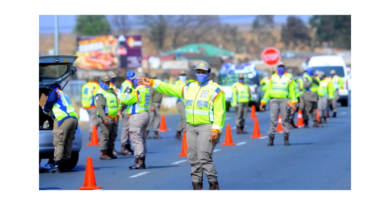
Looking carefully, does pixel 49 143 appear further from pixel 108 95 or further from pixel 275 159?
pixel 275 159

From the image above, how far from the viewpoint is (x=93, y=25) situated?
305 ft

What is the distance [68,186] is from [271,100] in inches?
291

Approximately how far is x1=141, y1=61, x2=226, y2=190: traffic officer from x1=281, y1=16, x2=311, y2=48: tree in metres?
95.1

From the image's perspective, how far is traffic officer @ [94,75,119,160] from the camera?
16766mm

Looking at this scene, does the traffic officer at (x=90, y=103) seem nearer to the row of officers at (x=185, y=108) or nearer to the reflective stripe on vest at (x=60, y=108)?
the row of officers at (x=185, y=108)

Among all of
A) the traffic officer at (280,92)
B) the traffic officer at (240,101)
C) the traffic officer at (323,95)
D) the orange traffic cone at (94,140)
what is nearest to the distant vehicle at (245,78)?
the traffic officer at (323,95)

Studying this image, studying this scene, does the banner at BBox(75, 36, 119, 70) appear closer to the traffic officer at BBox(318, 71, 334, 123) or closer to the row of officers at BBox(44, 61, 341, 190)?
the traffic officer at BBox(318, 71, 334, 123)

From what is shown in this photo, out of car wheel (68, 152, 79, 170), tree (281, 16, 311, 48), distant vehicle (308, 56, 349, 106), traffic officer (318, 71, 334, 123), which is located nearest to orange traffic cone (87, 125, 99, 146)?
car wheel (68, 152, 79, 170)

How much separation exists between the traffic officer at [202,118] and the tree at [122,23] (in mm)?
87336

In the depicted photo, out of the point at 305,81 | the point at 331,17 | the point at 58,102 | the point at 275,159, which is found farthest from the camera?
the point at 331,17

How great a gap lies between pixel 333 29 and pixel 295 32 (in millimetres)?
16983

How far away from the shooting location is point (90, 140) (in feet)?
72.7

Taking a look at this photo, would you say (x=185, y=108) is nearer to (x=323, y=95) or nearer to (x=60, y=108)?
(x=60, y=108)
